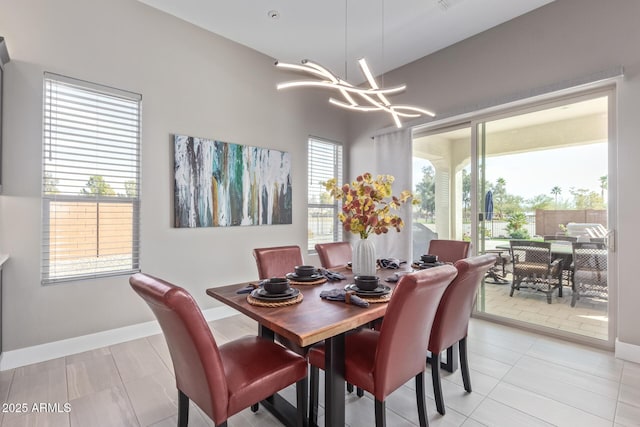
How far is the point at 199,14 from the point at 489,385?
4225 millimetres

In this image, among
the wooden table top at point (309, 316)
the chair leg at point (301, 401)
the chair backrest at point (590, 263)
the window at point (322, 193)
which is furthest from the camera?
the window at point (322, 193)

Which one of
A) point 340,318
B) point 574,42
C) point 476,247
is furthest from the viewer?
point 476,247

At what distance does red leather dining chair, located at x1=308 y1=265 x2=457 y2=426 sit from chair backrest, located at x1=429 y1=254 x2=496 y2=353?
0.88ft

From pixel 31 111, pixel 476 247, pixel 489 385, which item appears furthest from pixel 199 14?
pixel 489 385

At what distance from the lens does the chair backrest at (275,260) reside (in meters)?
2.52

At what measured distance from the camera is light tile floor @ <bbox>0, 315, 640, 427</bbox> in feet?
6.04

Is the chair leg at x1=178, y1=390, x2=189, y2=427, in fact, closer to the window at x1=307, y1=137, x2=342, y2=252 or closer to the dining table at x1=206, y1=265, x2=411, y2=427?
the dining table at x1=206, y1=265, x2=411, y2=427

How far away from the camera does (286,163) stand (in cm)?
416

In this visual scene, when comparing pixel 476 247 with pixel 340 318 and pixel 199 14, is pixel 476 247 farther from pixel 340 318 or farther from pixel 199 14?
pixel 199 14

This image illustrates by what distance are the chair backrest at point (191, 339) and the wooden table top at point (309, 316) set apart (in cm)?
28

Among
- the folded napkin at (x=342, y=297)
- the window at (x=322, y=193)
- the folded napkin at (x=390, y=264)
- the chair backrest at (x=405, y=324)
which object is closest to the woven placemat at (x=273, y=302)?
the folded napkin at (x=342, y=297)

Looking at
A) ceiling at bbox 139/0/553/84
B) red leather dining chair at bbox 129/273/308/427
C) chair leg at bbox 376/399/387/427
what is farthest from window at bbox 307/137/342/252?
chair leg at bbox 376/399/387/427

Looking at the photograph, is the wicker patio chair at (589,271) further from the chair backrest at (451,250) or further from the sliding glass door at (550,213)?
the chair backrest at (451,250)

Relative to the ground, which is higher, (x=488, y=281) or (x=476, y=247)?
(x=476, y=247)
